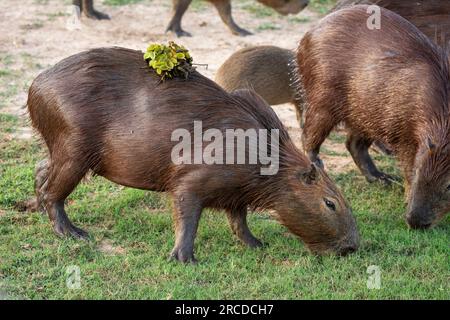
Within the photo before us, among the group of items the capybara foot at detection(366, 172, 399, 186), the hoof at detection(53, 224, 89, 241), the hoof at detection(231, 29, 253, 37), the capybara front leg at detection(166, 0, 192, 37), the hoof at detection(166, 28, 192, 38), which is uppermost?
the hoof at detection(53, 224, 89, 241)

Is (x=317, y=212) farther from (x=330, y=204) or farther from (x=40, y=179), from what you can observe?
(x=40, y=179)

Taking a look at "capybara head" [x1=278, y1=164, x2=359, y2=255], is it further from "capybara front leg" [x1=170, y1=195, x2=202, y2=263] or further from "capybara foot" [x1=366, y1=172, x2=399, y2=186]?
"capybara foot" [x1=366, y1=172, x2=399, y2=186]

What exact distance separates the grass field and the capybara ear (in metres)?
0.53

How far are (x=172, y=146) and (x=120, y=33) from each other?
18.9 feet

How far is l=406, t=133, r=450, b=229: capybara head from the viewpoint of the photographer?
20.2ft

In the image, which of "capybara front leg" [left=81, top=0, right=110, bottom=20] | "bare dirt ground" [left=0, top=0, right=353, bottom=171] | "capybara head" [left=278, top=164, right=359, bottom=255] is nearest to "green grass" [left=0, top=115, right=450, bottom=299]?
"capybara head" [left=278, top=164, right=359, bottom=255]

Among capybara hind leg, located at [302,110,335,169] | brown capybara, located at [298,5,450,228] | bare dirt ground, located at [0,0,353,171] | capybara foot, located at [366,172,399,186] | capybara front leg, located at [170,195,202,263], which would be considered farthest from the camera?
bare dirt ground, located at [0,0,353,171]

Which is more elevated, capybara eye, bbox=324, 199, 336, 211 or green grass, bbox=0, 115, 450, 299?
capybara eye, bbox=324, 199, 336, 211

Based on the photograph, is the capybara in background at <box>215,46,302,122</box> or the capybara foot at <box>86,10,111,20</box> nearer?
the capybara in background at <box>215,46,302,122</box>

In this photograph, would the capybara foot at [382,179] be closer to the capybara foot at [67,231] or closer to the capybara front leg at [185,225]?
the capybara front leg at [185,225]

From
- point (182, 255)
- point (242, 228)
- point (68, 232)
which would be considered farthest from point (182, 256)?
point (68, 232)

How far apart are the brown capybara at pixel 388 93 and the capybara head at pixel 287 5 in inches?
178

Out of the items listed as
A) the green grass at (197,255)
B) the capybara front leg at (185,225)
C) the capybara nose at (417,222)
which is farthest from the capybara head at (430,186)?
the capybara front leg at (185,225)
